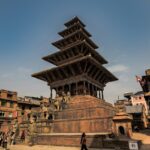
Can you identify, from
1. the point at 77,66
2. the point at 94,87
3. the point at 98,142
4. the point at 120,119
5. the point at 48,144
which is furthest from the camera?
the point at 94,87

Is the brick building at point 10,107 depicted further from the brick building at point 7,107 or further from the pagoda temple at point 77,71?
the pagoda temple at point 77,71

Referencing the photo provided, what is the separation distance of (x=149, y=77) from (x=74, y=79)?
11.5 metres

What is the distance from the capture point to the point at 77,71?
29234 mm

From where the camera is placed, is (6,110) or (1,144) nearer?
(1,144)

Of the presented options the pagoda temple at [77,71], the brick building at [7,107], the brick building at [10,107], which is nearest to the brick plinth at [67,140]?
the pagoda temple at [77,71]

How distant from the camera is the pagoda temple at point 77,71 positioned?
28359 millimetres

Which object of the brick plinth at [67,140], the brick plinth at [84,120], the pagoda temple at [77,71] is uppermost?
the pagoda temple at [77,71]

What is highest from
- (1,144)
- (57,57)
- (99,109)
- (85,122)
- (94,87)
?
(57,57)

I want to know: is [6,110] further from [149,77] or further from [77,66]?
[149,77]

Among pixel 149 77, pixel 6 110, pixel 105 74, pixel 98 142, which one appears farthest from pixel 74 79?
pixel 6 110

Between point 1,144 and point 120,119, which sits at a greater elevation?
point 120,119

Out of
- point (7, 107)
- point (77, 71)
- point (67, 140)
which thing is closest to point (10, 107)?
point (7, 107)

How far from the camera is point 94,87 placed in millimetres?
31875

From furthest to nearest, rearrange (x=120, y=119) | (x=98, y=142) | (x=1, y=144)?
(x=1, y=144), (x=120, y=119), (x=98, y=142)
